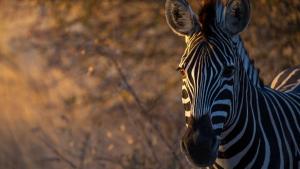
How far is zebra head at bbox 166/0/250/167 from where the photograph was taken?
4.70 meters

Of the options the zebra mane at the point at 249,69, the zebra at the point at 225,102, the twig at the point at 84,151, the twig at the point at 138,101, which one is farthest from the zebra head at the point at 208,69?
the twig at the point at 84,151

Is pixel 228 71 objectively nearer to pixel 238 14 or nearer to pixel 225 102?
pixel 225 102

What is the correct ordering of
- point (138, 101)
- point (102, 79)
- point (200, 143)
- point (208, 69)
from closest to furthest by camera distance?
point (200, 143), point (208, 69), point (138, 101), point (102, 79)

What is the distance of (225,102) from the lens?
4.88m

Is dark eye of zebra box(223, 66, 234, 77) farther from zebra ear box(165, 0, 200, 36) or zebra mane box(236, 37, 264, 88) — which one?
zebra mane box(236, 37, 264, 88)

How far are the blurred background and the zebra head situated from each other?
327 cm

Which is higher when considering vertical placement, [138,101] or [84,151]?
[138,101]

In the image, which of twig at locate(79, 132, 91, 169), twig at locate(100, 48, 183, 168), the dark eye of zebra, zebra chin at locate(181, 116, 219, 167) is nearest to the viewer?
zebra chin at locate(181, 116, 219, 167)

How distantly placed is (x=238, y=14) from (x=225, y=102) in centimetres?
53

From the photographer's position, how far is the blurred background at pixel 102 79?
31.3 ft

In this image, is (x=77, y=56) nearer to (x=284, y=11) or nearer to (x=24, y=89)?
(x=24, y=89)

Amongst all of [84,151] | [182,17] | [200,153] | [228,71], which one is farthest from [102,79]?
[200,153]

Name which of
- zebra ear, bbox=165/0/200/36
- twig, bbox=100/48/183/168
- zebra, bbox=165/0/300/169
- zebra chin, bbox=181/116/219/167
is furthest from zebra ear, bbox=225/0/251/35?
twig, bbox=100/48/183/168

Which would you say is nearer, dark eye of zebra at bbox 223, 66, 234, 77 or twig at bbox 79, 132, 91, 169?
dark eye of zebra at bbox 223, 66, 234, 77
